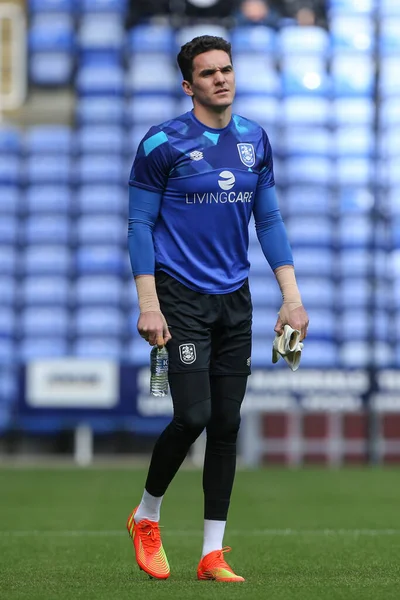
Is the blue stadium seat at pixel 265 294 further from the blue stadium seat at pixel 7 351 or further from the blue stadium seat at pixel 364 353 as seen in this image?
the blue stadium seat at pixel 7 351

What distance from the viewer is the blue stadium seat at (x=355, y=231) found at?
18.5 meters

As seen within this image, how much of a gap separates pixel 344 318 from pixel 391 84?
11.1 ft

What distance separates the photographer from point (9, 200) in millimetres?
18797

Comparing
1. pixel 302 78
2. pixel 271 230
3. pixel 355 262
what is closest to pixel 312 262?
pixel 355 262

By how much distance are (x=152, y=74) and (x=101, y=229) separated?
7.80 feet

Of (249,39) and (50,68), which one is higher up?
(249,39)

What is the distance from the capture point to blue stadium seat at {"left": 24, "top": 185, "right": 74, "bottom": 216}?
61.8ft

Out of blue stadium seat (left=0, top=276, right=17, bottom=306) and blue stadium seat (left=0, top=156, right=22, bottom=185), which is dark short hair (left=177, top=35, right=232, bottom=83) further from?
blue stadium seat (left=0, top=156, right=22, bottom=185)

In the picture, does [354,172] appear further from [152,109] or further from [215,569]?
[215,569]

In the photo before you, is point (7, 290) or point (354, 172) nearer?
point (7, 290)

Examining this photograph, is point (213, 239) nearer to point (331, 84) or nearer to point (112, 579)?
point (112, 579)

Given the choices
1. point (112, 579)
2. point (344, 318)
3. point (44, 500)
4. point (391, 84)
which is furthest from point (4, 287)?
point (112, 579)

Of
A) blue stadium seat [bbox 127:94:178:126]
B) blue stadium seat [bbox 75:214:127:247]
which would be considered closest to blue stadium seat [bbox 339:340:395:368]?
blue stadium seat [bbox 75:214:127:247]

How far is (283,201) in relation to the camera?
18.7 m
